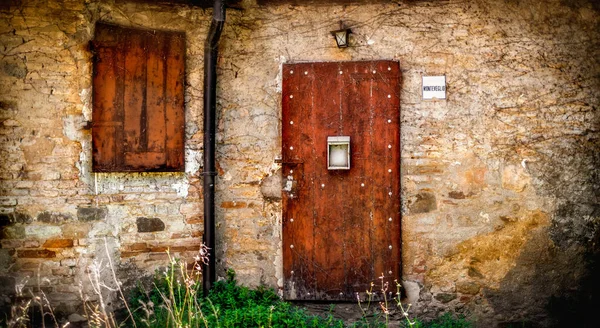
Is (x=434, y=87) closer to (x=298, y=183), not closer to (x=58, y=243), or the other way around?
(x=298, y=183)

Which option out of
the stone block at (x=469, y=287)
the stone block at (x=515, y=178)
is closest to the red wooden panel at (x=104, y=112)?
the stone block at (x=469, y=287)

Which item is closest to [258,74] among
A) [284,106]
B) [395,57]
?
[284,106]

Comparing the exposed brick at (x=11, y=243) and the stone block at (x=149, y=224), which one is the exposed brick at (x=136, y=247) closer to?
the stone block at (x=149, y=224)

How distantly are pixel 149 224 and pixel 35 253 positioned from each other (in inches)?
40.6

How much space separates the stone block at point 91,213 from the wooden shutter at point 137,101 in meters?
0.37

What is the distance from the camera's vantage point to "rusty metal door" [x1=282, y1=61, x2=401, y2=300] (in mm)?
4680

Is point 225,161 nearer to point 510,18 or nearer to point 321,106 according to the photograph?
point 321,106

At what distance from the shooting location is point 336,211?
4711mm

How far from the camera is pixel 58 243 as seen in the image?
4.54 m

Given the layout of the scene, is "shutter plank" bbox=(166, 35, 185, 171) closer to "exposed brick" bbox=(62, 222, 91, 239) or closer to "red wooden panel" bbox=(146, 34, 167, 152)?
"red wooden panel" bbox=(146, 34, 167, 152)

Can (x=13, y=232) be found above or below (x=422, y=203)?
below

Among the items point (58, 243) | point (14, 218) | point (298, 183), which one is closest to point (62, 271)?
point (58, 243)

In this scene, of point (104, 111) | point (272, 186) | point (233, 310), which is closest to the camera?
point (233, 310)

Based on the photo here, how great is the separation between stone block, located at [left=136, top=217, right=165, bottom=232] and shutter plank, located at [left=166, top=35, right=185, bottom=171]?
54cm
